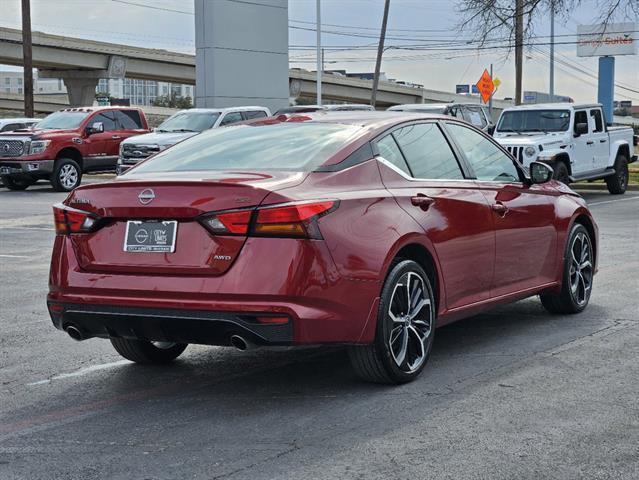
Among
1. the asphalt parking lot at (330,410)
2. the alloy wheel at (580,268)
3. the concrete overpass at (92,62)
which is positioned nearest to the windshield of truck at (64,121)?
the asphalt parking lot at (330,410)

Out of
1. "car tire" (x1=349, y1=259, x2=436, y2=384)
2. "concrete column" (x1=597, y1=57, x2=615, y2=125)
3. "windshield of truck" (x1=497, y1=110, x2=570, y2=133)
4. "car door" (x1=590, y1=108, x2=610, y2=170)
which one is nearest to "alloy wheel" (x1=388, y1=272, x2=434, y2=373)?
"car tire" (x1=349, y1=259, x2=436, y2=384)

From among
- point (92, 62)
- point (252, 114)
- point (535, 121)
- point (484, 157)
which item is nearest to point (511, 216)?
point (484, 157)

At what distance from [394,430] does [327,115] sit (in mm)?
2524

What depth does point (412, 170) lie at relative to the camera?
6.71m

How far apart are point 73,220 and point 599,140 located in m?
19.1

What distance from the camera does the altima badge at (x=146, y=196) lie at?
5762 millimetres

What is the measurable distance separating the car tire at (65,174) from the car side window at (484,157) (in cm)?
2001

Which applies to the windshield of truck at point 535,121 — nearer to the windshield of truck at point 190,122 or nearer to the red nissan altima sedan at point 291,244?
the windshield of truck at point 190,122

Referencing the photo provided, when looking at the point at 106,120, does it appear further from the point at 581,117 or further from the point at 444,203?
the point at 444,203

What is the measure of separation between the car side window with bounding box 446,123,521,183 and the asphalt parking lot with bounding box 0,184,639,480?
113 cm

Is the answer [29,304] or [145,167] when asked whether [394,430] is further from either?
[29,304]

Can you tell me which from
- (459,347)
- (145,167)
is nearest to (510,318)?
(459,347)

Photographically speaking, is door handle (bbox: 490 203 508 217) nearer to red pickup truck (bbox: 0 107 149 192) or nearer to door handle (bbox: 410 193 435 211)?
door handle (bbox: 410 193 435 211)

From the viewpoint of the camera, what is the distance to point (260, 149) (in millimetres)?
6516
